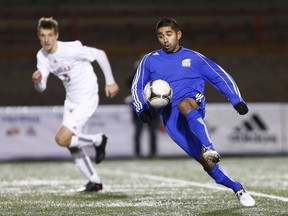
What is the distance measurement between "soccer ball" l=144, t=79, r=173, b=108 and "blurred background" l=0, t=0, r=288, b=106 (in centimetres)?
1052

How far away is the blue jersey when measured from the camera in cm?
650

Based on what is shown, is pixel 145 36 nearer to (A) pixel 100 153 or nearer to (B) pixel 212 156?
(A) pixel 100 153

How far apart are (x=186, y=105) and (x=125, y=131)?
792cm

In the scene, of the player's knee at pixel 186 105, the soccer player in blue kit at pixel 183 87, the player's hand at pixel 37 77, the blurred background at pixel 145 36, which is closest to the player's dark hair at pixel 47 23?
the player's hand at pixel 37 77

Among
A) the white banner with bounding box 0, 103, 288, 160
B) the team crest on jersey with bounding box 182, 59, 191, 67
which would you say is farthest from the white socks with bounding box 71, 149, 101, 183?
the white banner with bounding box 0, 103, 288, 160

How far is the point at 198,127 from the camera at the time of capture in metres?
6.25

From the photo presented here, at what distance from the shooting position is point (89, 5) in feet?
63.4

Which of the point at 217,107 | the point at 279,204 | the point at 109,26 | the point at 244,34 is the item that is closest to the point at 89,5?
the point at 109,26

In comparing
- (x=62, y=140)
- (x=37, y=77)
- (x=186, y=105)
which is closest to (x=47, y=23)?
(x=37, y=77)

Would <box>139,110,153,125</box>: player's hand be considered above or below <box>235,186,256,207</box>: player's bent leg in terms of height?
above

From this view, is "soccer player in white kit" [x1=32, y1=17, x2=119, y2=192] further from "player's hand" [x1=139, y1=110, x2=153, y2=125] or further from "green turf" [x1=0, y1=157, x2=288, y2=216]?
"player's hand" [x1=139, y1=110, x2=153, y2=125]

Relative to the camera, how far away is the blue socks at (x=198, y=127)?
6.22 metres

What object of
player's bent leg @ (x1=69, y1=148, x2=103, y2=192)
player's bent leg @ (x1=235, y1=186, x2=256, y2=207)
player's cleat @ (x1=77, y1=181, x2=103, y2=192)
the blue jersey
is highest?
the blue jersey

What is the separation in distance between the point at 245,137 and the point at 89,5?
6.72 metres
